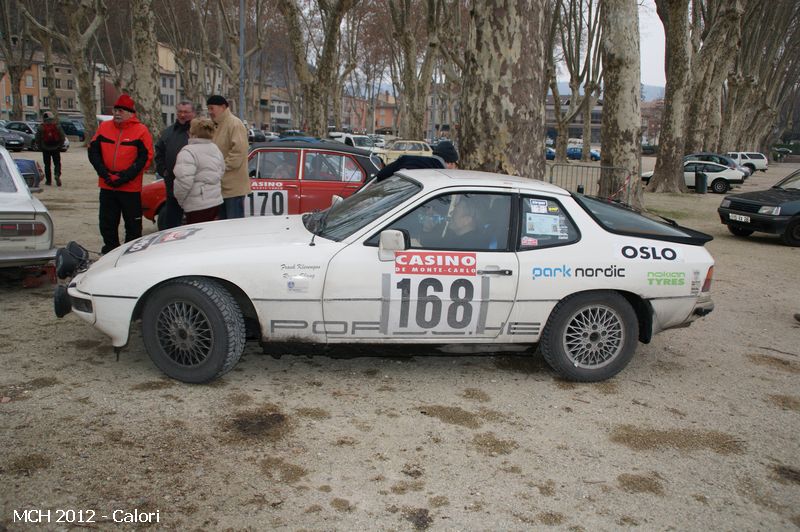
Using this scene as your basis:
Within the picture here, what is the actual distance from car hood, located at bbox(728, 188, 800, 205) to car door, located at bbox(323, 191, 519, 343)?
399 inches

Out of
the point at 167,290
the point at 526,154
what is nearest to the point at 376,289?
the point at 167,290

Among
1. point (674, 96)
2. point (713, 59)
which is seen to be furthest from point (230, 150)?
point (713, 59)

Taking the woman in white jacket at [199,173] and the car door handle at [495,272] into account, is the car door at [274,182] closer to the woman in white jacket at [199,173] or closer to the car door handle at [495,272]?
the woman in white jacket at [199,173]

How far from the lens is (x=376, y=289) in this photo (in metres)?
4.54

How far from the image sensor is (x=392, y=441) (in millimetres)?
3949

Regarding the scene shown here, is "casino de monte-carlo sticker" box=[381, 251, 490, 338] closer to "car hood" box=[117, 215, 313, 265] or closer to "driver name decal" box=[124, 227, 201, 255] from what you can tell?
"car hood" box=[117, 215, 313, 265]

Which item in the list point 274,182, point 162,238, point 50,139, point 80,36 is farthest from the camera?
point 80,36

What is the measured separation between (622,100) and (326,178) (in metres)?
8.80

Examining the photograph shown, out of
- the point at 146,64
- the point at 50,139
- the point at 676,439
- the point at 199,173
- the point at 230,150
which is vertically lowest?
the point at 676,439

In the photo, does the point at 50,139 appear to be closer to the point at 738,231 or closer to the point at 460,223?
the point at 460,223

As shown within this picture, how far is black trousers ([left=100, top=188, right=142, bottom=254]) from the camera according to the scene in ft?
23.8

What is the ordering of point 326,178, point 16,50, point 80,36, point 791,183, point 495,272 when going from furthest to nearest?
point 16,50, point 80,36, point 791,183, point 326,178, point 495,272

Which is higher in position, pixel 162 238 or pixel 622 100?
pixel 622 100

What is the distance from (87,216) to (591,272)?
1016 centimetres
